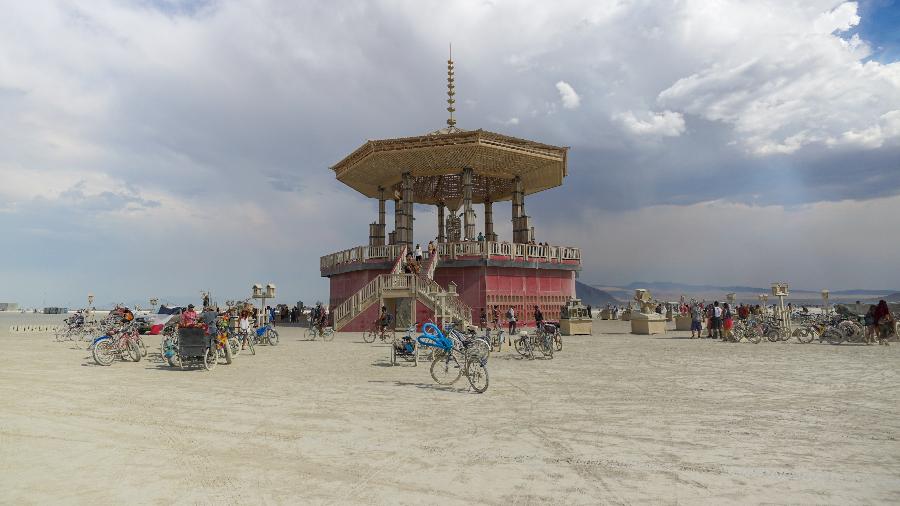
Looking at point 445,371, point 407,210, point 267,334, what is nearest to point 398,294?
point 267,334

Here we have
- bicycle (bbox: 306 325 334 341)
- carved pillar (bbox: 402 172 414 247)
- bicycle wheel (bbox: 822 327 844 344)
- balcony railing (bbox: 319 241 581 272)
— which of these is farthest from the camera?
carved pillar (bbox: 402 172 414 247)

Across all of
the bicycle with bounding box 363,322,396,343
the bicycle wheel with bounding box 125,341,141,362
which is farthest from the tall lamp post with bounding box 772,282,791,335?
the bicycle wheel with bounding box 125,341,141,362

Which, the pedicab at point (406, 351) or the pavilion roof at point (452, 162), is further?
the pavilion roof at point (452, 162)

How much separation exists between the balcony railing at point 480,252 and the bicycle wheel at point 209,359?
16683mm

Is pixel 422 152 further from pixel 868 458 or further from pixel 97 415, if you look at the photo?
pixel 868 458

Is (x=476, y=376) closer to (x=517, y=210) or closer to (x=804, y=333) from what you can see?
(x=804, y=333)

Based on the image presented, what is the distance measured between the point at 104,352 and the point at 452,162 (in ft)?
70.6

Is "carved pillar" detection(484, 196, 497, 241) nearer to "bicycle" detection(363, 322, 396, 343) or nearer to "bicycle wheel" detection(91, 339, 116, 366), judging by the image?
"bicycle" detection(363, 322, 396, 343)

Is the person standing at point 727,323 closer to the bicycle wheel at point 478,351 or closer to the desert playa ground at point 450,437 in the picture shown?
the desert playa ground at point 450,437

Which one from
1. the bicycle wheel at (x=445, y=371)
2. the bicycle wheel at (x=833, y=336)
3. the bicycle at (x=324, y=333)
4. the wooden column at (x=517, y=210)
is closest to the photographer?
the bicycle wheel at (x=445, y=371)

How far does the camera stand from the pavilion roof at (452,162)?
29625 mm

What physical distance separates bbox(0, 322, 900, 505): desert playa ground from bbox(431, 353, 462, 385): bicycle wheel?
31 cm

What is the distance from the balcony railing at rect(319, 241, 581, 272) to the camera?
96.0 feet

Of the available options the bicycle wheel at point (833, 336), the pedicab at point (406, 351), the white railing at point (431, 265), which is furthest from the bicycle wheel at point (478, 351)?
the bicycle wheel at point (833, 336)
